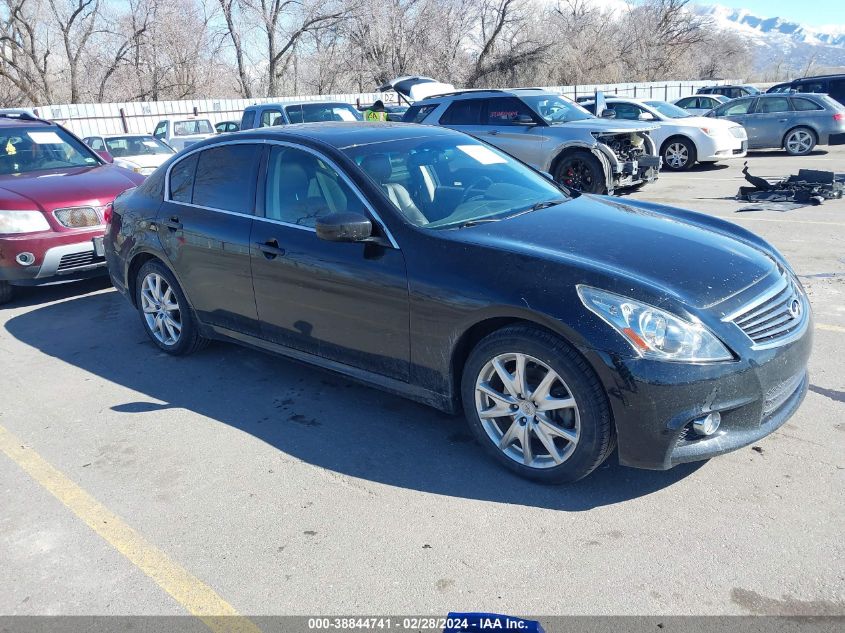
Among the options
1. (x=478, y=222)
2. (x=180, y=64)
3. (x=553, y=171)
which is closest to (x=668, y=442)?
(x=478, y=222)

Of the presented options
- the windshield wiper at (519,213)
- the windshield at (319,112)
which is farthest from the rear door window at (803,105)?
the windshield wiper at (519,213)

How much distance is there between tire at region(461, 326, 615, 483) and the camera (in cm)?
319

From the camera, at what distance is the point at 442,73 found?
4288 centimetres

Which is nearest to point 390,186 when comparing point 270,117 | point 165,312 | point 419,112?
point 165,312

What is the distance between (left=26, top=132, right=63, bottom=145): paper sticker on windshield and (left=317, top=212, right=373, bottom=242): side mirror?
605 centimetres

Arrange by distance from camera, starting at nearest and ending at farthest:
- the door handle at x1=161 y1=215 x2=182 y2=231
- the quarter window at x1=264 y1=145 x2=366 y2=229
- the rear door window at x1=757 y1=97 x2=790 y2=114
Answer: the quarter window at x1=264 y1=145 x2=366 y2=229 < the door handle at x1=161 y1=215 x2=182 y2=231 < the rear door window at x1=757 y1=97 x2=790 y2=114

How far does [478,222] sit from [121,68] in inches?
1591

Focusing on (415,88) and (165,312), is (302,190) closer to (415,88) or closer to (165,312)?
(165,312)

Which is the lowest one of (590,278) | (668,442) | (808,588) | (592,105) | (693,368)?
(808,588)

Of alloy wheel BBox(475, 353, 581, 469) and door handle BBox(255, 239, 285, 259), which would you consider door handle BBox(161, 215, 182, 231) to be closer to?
door handle BBox(255, 239, 285, 259)

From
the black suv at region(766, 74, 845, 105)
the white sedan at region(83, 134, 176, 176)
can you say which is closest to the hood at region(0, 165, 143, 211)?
the white sedan at region(83, 134, 176, 176)

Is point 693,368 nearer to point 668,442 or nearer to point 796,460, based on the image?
point 668,442

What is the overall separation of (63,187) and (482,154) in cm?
474

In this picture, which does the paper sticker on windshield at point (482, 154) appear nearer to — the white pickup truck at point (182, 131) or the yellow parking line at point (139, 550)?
the yellow parking line at point (139, 550)
